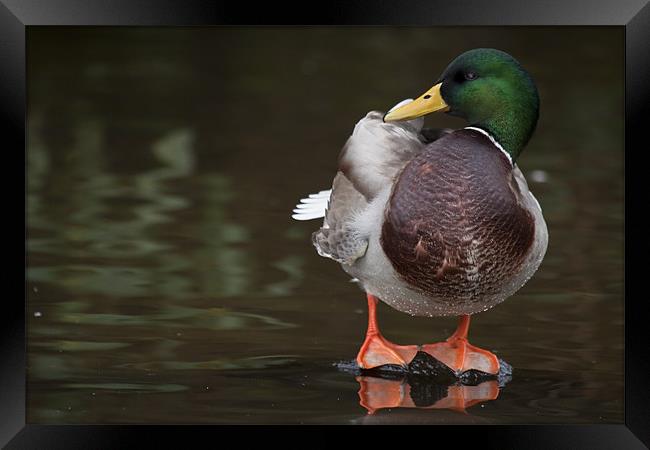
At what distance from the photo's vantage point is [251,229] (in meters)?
7.21

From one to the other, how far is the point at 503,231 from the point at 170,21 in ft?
4.40

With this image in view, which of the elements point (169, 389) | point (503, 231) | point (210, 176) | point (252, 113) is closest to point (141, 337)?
point (169, 389)

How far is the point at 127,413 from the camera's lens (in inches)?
187

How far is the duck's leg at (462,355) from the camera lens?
5.32 metres

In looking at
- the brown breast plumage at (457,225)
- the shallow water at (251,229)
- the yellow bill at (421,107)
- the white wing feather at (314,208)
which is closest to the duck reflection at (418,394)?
the shallow water at (251,229)

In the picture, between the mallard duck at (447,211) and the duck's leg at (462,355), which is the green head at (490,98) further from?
the duck's leg at (462,355)

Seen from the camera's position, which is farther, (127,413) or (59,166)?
(59,166)

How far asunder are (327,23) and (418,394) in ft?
4.53

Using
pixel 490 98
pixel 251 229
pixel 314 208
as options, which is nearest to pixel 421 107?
pixel 490 98

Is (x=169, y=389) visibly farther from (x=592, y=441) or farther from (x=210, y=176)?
(x=210, y=176)

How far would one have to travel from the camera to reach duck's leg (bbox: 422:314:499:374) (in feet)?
17.5

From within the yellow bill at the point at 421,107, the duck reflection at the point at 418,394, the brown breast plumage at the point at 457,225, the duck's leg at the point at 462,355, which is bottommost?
the duck reflection at the point at 418,394

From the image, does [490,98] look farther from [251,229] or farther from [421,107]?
[251,229]

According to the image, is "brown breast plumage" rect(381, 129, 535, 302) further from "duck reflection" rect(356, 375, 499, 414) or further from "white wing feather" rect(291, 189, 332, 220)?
"white wing feather" rect(291, 189, 332, 220)
